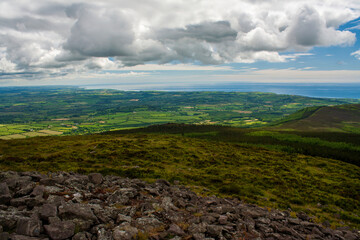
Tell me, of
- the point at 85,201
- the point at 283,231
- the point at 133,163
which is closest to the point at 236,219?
the point at 283,231

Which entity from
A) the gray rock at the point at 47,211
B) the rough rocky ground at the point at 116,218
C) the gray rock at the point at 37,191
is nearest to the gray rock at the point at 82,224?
the rough rocky ground at the point at 116,218

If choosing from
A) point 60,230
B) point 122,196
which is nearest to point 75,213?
point 60,230

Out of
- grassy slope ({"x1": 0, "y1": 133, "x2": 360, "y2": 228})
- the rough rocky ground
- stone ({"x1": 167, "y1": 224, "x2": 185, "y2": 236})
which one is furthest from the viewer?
grassy slope ({"x1": 0, "y1": 133, "x2": 360, "y2": 228})

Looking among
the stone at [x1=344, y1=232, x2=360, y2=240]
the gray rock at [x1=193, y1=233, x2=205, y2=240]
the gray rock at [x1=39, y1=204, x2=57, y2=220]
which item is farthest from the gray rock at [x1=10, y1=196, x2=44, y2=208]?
the stone at [x1=344, y1=232, x2=360, y2=240]

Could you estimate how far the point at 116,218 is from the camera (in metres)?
15.0

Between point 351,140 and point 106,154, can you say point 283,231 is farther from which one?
point 351,140

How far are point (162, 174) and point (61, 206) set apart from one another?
23778 mm

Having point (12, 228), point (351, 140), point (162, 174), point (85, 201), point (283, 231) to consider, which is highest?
point (12, 228)

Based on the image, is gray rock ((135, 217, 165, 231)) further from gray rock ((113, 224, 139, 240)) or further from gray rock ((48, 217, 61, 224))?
gray rock ((48, 217, 61, 224))

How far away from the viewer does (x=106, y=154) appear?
166 ft

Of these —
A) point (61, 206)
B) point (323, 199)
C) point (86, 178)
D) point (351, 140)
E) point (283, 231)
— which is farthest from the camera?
point (351, 140)

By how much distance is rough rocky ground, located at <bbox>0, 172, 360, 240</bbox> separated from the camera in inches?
480

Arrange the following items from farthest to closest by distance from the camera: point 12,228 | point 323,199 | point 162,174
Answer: point 162,174, point 323,199, point 12,228

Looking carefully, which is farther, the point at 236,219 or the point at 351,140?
the point at 351,140
